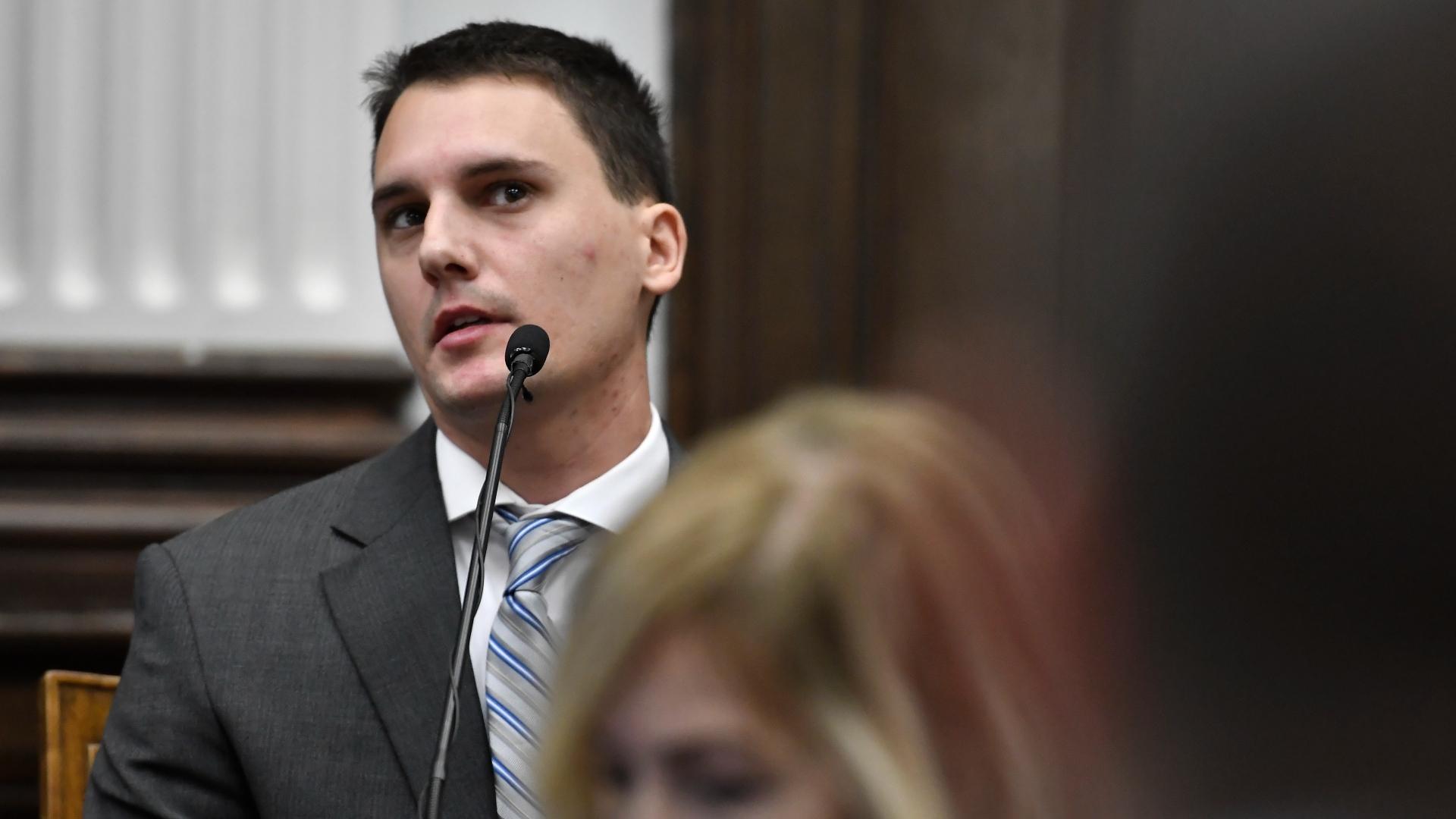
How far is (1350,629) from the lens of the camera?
2121mm

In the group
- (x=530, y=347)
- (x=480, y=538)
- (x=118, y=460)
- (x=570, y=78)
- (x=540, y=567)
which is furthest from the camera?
(x=118, y=460)

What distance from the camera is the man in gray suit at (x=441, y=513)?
1556 mm

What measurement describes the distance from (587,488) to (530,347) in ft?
1.00

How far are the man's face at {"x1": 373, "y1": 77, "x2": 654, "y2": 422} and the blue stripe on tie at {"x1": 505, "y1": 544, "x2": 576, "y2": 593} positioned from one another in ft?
0.57

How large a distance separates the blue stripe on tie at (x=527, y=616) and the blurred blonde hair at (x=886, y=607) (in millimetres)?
1003

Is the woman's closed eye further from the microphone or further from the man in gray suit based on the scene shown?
the man in gray suit

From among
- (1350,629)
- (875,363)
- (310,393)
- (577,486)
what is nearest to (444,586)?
(577,486)

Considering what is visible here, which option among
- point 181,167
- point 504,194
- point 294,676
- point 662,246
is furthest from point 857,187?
point 294,676

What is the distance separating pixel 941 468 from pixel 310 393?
1978mm

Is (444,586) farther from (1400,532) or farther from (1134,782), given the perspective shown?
(1400,532)

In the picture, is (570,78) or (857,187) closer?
(570,78)

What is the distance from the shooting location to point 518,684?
5.02 ft

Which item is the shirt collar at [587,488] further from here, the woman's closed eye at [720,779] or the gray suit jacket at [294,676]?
the woman's closed eye at [720,779]

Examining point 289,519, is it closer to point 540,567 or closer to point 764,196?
point 540,567
